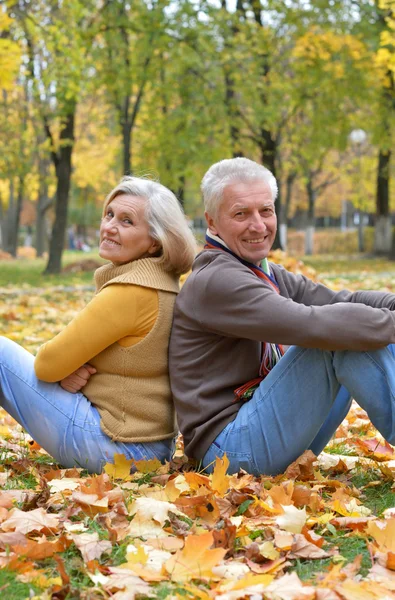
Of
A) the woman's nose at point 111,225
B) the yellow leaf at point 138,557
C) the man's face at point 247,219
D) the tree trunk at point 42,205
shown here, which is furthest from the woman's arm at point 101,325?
the tree trunk at point 42,205

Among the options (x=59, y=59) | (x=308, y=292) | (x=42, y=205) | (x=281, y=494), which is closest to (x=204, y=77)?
Answer: (x=59, y=59)

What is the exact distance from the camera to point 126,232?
11.1 feet

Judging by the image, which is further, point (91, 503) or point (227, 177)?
point (227, 177)

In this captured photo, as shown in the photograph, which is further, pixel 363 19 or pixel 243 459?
pixel 363 19

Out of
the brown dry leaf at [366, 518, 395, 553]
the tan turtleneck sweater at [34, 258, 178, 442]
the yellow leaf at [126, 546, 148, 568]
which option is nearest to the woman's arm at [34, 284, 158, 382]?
the tan turtleneck sweater at [34, 258, 178, 442]

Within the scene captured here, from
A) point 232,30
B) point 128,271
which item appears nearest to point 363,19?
point 232,30

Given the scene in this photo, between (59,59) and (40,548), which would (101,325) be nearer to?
(40,548)

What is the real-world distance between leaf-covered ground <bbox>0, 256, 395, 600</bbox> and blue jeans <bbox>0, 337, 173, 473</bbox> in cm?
8

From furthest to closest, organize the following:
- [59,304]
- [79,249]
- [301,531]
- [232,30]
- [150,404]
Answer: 1. [79,249]
2. [232,30]
3. [59,304]
4. [150,404]
5. [301,531]

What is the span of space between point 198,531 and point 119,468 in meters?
0.75

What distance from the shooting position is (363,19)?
1908cm

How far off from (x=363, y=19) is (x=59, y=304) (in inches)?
467

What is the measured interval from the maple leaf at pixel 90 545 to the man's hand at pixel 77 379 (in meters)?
0.94

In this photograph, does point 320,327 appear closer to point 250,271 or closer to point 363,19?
point 250,271
